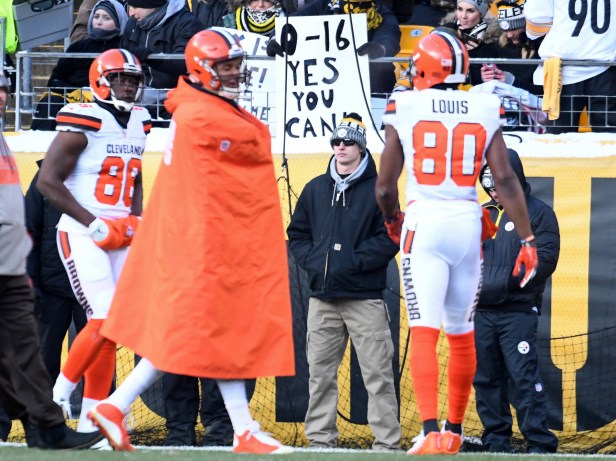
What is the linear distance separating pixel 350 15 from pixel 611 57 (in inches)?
74.5

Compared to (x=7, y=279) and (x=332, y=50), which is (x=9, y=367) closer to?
(x=7, y=279)

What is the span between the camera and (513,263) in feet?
27.1

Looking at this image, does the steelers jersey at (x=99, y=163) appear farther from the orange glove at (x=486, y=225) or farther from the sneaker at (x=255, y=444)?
the orange glove at (x=486, y=225)

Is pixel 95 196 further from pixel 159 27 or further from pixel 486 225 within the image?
pixel 159 27

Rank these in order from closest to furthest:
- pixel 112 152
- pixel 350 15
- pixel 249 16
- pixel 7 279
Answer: pixel 7 279 < pixel 112 152 < pixel 350 15 < pixel 249 16

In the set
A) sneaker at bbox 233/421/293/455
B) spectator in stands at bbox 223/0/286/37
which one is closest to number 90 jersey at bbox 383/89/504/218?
sneaker at bbox 233/421/293/455

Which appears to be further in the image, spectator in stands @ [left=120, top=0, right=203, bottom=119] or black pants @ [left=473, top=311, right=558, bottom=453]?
spectator in stands @ [left=120, top=0, right=203, bottom=119]

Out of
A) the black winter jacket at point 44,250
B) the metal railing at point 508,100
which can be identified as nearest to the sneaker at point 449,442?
the black winter jacket at point 44,250

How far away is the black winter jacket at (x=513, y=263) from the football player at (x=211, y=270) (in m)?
2.42

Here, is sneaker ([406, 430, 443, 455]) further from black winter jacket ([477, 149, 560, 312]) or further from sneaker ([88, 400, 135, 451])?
black winter jacket ([477, 149, 560, 312])

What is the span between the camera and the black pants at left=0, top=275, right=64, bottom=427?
6.04 metres

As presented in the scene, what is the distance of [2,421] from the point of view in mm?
8484

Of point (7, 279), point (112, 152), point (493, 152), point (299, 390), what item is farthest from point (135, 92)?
point (299, 390)

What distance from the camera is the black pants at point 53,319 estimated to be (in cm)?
852
